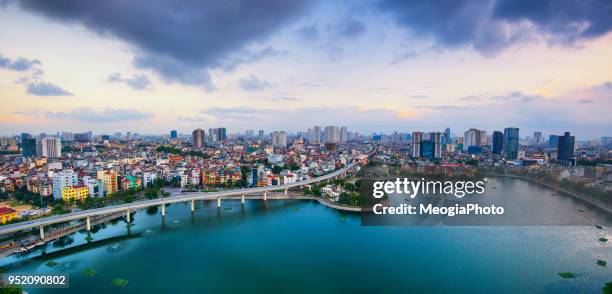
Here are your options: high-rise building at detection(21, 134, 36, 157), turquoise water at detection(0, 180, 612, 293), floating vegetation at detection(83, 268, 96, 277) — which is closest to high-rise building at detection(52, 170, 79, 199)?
turquoise water at detection(0, 180, 612, 293)

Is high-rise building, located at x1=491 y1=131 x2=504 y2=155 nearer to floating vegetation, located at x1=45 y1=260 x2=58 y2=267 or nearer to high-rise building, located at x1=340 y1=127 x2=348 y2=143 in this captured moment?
high-rise building, located at x1=340 y1=127 x2=348 y2=143

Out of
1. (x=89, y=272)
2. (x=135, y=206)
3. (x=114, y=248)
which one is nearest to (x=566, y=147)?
(x=135, y=206)

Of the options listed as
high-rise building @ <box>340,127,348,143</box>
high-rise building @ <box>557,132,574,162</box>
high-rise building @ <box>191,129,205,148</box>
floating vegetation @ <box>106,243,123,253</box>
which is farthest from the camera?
high-rise building @ <box>340,127,348,143</box>

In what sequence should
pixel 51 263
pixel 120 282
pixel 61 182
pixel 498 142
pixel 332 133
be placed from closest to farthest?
pixel 120 282
pixel 51 263
pixel 61 182
pixel 498 142
pixel 332 133

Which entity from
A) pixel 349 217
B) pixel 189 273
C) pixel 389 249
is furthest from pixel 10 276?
pixel 349 217

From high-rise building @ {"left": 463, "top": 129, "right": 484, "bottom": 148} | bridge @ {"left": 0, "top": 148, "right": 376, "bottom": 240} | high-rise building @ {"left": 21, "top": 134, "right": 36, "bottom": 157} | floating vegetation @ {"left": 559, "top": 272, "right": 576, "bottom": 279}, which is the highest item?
high-rise building @ {"left": 463, "top": 129, "right": 484, "bottom": 148}

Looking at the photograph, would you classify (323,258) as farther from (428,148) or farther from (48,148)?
(48,148)
